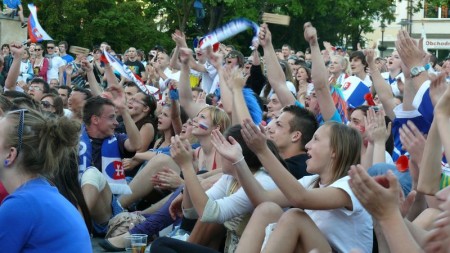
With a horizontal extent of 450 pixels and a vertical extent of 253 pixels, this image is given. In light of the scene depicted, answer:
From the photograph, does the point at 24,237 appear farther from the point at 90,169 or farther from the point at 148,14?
the point at 148,14

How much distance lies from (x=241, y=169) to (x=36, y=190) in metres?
1.93

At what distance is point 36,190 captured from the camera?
3965mm

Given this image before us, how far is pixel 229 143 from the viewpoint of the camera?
5766mm

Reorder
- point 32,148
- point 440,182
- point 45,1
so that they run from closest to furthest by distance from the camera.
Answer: point 32,148 < point 440,182 < point 45,1

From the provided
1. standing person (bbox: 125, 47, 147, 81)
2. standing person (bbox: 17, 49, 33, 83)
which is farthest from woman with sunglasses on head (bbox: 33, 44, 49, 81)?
standing person (bbox: 125, 47, 147, 81)

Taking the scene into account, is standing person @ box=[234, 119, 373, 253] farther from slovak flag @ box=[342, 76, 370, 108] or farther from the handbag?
slovak flag @ box=[342, 76, 370, 108]

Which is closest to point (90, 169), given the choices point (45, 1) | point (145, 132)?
point (145, 132)

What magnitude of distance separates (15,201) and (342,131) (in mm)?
2406

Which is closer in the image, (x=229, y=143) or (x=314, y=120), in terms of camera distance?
(x=229, y=143)

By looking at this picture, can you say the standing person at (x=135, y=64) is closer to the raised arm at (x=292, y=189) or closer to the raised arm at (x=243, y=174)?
the raised arm at (x=243, y=174)

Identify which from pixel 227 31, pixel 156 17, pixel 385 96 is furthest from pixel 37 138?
pixel 156 17

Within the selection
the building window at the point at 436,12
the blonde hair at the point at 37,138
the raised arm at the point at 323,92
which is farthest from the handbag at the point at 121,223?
the building window at the point at 436,12

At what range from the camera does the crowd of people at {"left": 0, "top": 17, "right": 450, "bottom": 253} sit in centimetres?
393

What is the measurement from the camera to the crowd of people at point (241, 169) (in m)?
3.93
